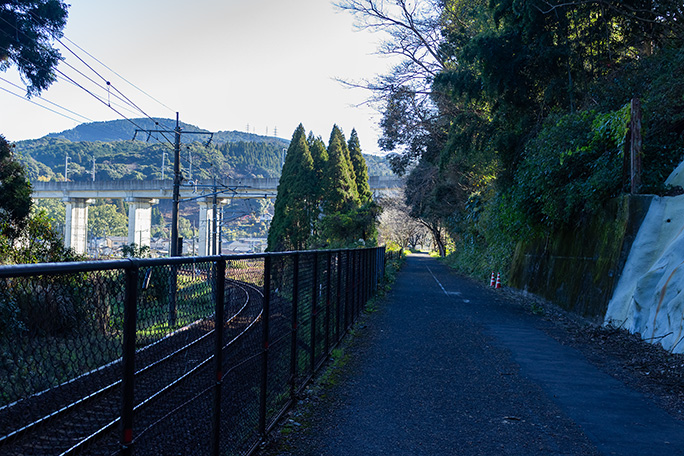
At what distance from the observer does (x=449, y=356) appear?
8.50 meters

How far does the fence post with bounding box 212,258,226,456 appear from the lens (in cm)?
346

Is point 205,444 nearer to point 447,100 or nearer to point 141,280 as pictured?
point 141,280

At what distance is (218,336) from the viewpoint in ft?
11.5

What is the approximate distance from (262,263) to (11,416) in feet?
9.61

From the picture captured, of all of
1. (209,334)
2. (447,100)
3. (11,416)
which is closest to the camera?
(11,416)

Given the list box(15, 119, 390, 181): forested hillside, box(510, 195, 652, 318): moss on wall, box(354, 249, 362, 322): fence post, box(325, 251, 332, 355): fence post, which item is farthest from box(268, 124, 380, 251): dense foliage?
box(15, 119, 390, 181): forested hillside

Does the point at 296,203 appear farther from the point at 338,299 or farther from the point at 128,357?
the point at 128,357

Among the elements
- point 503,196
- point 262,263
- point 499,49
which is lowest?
point 262,263

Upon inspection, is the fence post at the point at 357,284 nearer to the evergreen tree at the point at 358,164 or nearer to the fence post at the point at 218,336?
the fence post at the point at 218,336

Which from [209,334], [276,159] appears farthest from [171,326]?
[276,159]

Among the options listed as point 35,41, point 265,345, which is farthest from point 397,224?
point 265,345

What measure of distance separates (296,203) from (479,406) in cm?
3431

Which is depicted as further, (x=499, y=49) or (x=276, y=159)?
(x=276, y=159)

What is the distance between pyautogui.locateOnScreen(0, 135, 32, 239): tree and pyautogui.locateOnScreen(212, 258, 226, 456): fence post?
12387 mm
